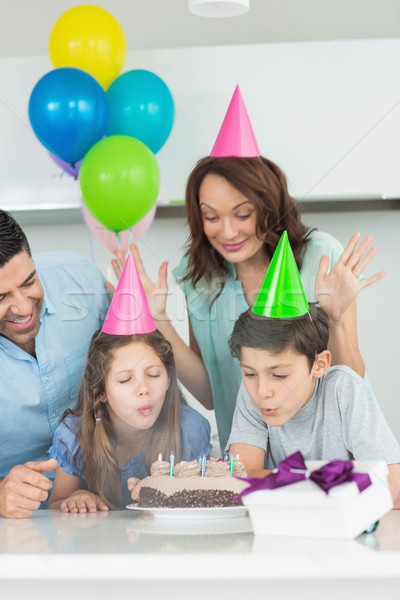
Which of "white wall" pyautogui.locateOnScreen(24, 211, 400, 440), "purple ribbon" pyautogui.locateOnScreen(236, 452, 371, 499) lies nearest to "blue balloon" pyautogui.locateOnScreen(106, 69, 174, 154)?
"white wall" pyautogui.locateOnScreen(24, 211, 400, 440)

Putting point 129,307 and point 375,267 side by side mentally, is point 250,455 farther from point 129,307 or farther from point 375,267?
point 375,267

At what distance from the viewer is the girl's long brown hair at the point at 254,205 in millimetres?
1392

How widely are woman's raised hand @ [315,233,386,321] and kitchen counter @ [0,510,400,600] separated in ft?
1.81

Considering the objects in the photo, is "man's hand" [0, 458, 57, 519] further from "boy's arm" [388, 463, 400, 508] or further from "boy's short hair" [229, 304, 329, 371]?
"boy's arm" [388, 463, 400, 508]

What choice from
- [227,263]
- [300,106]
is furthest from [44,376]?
[300,106]

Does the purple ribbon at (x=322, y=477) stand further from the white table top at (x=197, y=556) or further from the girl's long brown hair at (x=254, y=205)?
the girl's long brown hair at (x=254, y=205)

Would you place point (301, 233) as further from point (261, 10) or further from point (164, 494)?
point (261, 10)

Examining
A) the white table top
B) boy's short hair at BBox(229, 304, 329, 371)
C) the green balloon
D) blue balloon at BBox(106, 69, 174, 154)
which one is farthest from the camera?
blue balloon at BBox(106, 69, 174, 154)

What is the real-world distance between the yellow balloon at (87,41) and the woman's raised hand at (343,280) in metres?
0.91

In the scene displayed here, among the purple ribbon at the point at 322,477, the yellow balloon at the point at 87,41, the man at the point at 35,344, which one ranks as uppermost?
the yellow balloon at the point at 87,41

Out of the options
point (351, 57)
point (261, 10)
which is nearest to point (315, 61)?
point (351, 57)

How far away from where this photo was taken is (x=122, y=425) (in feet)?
4.22

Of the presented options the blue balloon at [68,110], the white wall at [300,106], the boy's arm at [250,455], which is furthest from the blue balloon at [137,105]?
the boy's arm at [250,455]

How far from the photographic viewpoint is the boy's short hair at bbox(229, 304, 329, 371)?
1.19 m
